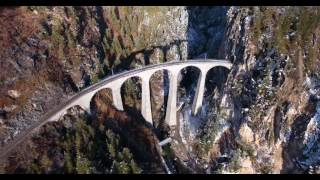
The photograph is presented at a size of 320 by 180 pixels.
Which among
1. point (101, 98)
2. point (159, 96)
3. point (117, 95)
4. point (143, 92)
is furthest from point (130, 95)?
point (159, 96)

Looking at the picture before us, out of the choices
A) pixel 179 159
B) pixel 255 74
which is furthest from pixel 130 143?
pixel 255 74

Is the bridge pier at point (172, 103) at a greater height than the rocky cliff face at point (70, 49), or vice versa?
the rocky cliff face at point (70, 49)

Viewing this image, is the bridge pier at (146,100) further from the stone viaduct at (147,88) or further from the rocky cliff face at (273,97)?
the rocky cliff face at (273,97)

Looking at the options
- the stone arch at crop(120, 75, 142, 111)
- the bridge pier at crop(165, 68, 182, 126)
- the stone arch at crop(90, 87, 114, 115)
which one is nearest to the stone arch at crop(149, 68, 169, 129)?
the bridge pier at crop(165, 68, 182, 126)

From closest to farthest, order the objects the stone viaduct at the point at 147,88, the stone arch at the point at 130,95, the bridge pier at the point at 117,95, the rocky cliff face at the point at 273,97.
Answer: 1. the rocky cliff face at the point at 273,97
2. the stone viaduct at the point at 147,88
3. the bridge pier at the point at 117,95
4. the stone arch at the point at 130,95

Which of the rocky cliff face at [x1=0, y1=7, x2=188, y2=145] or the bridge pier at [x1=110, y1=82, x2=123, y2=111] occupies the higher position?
the rocky cliff face at [x1=0, y1=7, x2=188, y2=145]

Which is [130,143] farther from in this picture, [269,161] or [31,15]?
[31,15]

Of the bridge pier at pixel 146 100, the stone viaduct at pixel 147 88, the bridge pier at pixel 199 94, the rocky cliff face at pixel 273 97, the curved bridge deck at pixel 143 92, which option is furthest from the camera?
the bridge pier at pixel 199 94

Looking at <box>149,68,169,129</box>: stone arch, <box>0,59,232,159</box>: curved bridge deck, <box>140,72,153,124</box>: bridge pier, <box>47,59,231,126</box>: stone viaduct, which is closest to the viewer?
<box>0,59,232,159</box>: curved bridge deck

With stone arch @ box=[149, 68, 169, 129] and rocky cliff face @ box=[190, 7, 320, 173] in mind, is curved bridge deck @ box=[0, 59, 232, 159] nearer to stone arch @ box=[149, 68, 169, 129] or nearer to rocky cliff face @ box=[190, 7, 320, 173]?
stone arch @ box=[149, 68, 169, 129]

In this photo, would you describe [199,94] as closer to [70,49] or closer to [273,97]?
[273,97]

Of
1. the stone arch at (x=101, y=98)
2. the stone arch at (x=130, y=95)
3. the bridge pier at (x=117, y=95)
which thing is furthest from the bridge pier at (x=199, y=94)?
the stone arch at (x=101, y=98)

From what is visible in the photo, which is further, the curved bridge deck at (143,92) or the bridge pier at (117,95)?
the bridge pier at (117,95)
